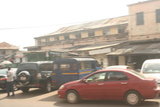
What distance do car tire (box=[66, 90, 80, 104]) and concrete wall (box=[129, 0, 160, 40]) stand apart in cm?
2007

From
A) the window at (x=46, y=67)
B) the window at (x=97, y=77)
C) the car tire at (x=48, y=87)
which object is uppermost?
the window at (x=46, y=67)

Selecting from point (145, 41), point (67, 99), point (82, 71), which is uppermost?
point (145, 41)

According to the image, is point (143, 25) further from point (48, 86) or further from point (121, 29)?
point (48, 86)

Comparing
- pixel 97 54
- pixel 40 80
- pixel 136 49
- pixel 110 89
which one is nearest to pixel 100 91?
pixel 110 89

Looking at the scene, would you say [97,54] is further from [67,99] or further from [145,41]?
[67,99]

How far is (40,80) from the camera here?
13266 mm

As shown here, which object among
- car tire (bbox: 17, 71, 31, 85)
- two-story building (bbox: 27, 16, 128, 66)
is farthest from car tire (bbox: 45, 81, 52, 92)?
two-story building (bbox: 27, 16, 128, 66)

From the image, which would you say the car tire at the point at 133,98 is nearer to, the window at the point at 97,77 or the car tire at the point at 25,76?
the window at the point at 97,77

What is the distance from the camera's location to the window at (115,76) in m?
9.14

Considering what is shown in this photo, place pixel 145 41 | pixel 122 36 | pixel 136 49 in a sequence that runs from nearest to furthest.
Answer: pixel 136 49
pixel 145 41
pixel 122 36

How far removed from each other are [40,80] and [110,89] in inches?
213

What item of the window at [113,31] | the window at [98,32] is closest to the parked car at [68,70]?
the window at [113,31]

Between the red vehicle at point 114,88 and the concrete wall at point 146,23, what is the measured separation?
19.5 meters

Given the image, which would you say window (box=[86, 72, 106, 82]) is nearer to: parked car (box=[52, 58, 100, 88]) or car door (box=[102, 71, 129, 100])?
car door (box=[102, 71, 129, 100])
